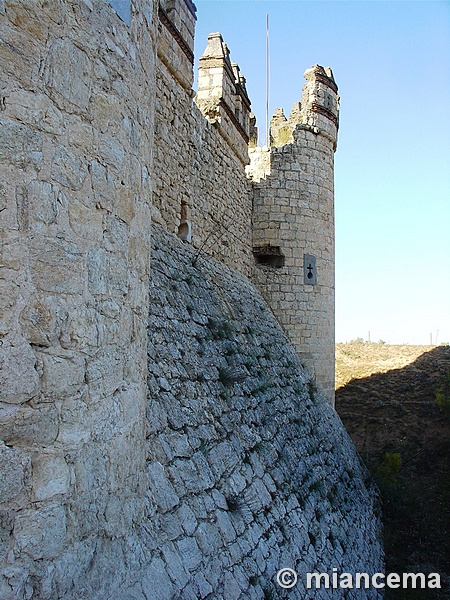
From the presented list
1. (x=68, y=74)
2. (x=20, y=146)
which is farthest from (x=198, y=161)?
(x=20, y=146)

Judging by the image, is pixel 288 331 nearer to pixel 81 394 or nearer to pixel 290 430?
pixel 290 430

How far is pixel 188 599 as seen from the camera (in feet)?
10.0

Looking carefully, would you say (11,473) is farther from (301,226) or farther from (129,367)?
(301,226)

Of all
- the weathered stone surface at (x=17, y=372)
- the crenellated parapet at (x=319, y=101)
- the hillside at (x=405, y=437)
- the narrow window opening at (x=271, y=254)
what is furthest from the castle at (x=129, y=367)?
the crenellated parapet at (x=319, y=101)

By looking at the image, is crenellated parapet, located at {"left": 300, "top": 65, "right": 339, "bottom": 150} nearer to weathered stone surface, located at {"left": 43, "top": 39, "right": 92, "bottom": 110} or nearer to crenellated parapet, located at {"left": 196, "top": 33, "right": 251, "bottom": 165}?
crenellated parapet, located at {"left": 196, "top": 33, "right": 251, "bottom": 165}

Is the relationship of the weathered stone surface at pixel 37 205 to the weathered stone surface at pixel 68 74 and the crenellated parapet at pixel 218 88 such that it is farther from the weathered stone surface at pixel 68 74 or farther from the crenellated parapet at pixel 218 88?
the crenellated parapet at pixel 218 88

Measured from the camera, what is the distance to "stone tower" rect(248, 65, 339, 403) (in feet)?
31.9

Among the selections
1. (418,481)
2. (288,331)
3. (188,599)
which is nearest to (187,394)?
(188,599)

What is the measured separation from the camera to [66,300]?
2254mm

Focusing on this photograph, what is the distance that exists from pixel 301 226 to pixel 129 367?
772 cm

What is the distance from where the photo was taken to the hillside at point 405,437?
789 cm

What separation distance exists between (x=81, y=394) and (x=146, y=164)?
1.51 meters

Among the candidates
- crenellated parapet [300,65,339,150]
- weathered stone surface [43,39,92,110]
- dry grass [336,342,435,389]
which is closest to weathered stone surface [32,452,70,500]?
weathered stone surface [43,39,92,110]

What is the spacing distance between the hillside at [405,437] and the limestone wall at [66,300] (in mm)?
5662
